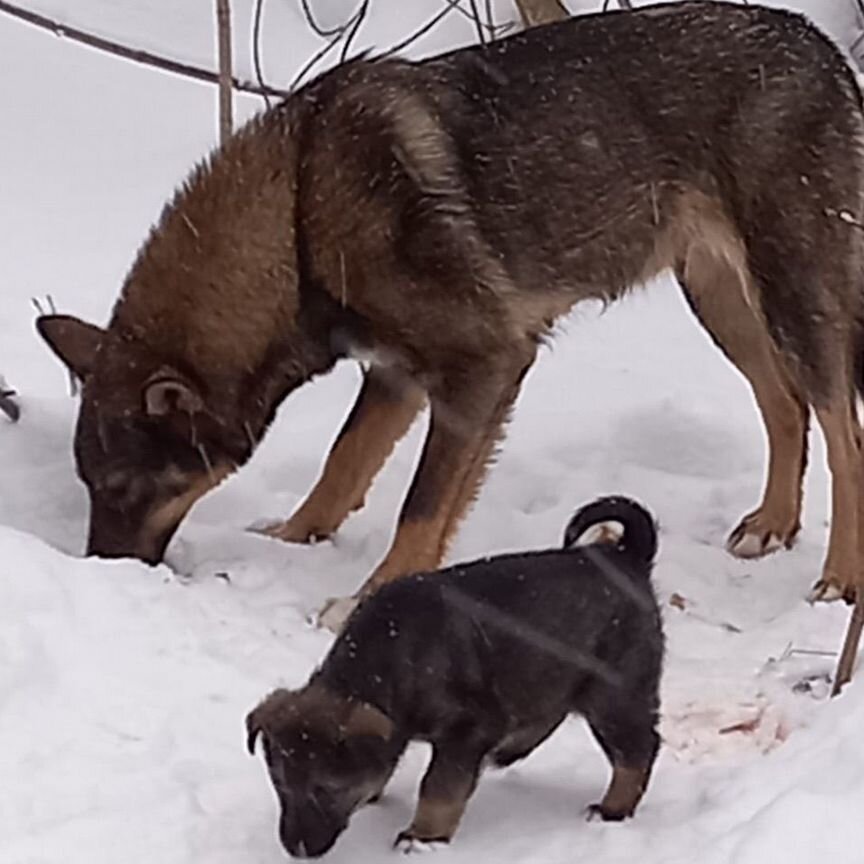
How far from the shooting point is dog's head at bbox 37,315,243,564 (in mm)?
5699


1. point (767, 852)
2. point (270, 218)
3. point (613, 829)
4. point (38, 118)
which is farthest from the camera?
point (38, 118)

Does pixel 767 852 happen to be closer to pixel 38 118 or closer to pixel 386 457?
pixel 386 457

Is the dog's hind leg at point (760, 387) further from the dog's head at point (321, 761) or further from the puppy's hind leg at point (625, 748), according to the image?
the dog's head at point (321, 761)

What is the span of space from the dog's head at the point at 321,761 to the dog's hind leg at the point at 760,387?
2.48 m

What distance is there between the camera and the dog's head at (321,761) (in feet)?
12.6

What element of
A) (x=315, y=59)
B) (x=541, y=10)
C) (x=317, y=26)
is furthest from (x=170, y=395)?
(x=317, y=26)

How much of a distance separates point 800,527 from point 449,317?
1382 millimetres

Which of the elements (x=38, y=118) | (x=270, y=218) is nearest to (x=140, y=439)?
(x=270, y=218)

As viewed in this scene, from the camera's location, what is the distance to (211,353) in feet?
18.8

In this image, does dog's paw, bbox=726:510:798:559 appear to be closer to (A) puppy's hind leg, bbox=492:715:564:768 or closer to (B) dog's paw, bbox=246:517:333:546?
(B) dog's paw, bbox=246:517:333:546

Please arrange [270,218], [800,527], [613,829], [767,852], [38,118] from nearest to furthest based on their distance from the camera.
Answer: [767,852]
[613,829]
[270,218]
[800,527]
[38,118]

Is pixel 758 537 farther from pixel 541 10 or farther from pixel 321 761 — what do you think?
pixel 541 10

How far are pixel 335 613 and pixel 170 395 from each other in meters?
0.78

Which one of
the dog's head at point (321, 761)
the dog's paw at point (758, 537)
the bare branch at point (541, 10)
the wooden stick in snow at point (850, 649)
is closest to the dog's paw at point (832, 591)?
the dog's paw at point (758, 537)
